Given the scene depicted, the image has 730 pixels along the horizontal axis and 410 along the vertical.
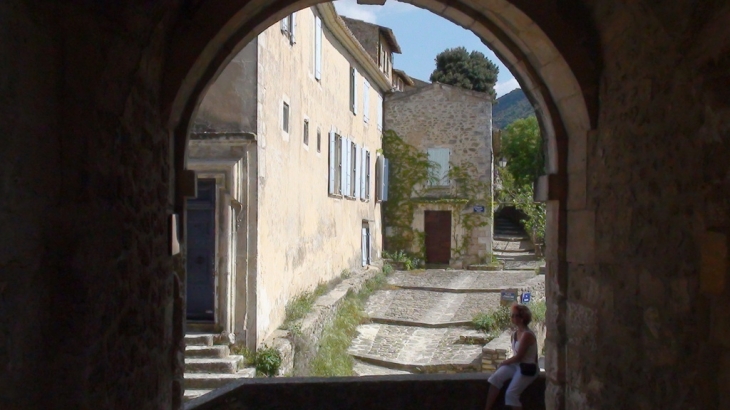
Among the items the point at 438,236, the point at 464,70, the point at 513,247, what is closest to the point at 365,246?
the point at 438,236

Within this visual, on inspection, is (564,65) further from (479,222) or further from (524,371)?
(479,222)

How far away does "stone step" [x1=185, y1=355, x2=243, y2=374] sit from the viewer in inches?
321

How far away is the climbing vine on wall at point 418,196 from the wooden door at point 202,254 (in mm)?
12626

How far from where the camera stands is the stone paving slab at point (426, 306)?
13.0m

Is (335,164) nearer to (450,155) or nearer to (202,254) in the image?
(202,254)

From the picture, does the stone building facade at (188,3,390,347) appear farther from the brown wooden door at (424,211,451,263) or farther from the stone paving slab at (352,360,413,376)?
the brown wooden door at (424,211,451,263)

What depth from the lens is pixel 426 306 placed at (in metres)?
14.3

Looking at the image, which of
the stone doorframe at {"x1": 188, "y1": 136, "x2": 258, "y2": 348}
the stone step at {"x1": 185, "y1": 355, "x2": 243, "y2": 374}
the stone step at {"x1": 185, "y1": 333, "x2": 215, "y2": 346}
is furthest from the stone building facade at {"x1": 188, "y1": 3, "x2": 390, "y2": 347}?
the stone step at {"x1": 185, "y1": 355, "x2": 243, "y2": 374}

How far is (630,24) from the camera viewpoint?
Answer: 319cm

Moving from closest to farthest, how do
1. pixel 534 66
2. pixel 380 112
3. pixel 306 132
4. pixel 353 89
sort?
1. pixel 534 66
2. pixel 306 132
3. pixel 353 89
4. pixel 380 112

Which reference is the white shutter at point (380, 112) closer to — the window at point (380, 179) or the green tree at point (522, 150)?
the window at point (380, 179)

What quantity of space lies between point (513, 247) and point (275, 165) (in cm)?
2106

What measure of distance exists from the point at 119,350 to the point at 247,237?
6257mm

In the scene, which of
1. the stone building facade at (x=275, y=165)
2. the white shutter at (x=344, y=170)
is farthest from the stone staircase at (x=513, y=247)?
the stone building facade at (x=275, y=165)
